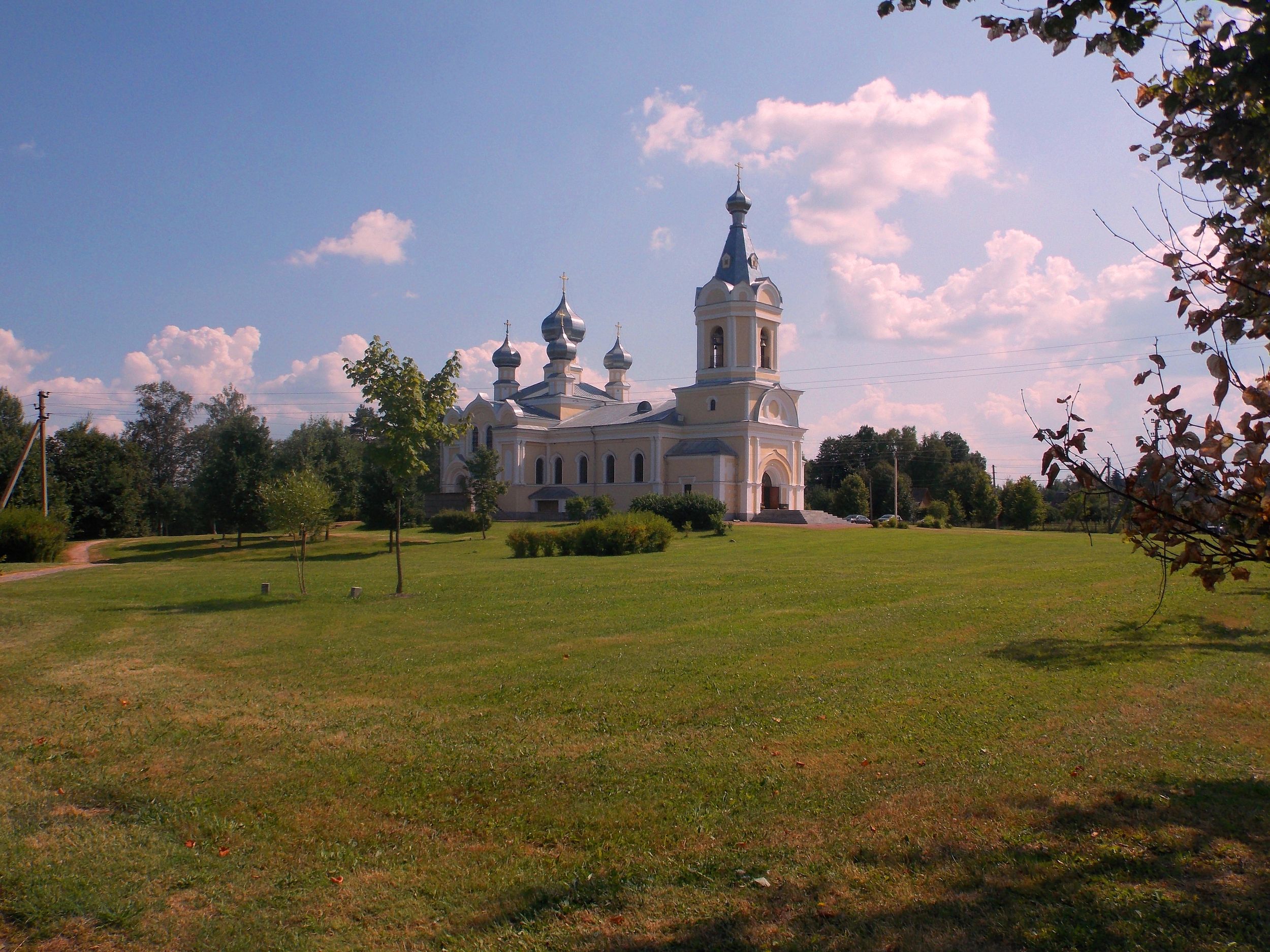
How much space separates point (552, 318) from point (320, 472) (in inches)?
1074

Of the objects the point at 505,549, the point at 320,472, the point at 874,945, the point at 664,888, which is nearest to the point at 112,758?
the point at 664,888

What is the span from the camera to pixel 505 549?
31.0 m

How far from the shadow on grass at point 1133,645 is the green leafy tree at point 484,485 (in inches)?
1253

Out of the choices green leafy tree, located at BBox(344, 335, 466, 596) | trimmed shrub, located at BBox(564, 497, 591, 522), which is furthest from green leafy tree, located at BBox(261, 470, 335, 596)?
trimmed shrub, located at BBox(564, 497, 591, 522)

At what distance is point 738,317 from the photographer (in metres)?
51.5

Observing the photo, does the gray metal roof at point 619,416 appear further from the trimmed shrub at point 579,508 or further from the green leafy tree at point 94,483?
the green leafy tree at point 94,483

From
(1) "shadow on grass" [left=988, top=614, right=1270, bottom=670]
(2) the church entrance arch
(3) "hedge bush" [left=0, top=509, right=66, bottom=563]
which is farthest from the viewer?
(2) the church entrance arch

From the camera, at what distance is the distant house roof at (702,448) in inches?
1956

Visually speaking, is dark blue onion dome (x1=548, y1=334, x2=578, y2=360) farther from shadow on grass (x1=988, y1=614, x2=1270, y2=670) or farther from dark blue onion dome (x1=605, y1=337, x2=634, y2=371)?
shadow on grass (x1=988, y1=614, x2=1270, y2=670)

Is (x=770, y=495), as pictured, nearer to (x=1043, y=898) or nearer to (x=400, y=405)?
Answer: (x=400, y=405)

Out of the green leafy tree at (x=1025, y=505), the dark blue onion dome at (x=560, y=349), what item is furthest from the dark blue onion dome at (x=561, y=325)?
the green leafy tree at (x=1025, y=505)

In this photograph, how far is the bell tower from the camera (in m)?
51.3

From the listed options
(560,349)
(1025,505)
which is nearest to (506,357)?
(560,349)

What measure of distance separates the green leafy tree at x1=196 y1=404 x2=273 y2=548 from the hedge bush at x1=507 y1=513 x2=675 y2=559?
14814 millimetres
